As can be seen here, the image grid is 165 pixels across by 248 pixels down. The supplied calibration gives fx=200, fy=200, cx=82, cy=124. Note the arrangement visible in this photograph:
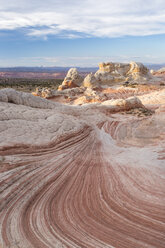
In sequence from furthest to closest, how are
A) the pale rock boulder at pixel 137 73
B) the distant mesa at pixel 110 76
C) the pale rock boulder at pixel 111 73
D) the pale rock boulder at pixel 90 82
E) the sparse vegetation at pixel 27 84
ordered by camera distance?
1. the sparse vegetation at pixel 27 84
2. the pale rock boulder at pixel 137 73
3. the pale rock boulder at pixel 111 73
4. the distant mesa at pixel 110 76
5. the pale rock boulder at pixel 90 82

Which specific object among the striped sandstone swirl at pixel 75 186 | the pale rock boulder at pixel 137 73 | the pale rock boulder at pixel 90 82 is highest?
the pale rock boulder at pixel 137 73

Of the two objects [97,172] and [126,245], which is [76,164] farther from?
[126,245]

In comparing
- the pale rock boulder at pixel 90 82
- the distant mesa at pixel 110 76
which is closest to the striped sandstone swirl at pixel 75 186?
the pale rock boulder at pixel 90 82

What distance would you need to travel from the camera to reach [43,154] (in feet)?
17.5

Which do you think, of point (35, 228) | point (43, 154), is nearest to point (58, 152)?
point (43, 154)

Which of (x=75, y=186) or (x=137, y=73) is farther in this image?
(x=137, y=73)

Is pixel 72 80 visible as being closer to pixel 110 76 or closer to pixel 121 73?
pixel 110 76

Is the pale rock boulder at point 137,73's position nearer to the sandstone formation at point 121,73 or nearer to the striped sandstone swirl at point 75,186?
the sandstone formation at point 121,73

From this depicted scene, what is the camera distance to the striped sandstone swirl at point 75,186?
2.92m

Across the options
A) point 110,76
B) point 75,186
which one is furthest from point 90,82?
point 75,186

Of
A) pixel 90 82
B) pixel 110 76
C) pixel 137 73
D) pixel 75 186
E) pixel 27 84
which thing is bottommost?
pixel 75 186

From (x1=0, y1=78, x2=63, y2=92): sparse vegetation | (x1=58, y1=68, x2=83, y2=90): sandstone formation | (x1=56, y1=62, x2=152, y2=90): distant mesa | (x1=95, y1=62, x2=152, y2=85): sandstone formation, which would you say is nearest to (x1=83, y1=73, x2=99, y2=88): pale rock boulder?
(x1=56, y1=62, x2=152, y2=90): distant mesa

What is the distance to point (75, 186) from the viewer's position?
4.38m

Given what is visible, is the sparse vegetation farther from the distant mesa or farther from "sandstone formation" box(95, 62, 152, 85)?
"sandstone formation" box(95, 62, 152, 85)
